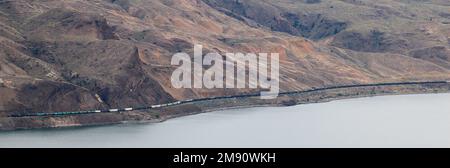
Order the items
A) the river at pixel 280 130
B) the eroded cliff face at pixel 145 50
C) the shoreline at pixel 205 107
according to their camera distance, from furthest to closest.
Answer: the eroded cliff face at pixel 145 50, the shoreline at pixel 205 107, the river at pixel 280 130

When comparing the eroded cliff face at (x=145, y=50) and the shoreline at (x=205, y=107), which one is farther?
the eroded cliff face at (x=145, y=50)

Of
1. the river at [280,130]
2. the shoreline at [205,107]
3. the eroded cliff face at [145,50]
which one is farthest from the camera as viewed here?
the eroded cliff face at [145,50]

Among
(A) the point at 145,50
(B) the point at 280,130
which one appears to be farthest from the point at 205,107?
(B) the point at 280,130

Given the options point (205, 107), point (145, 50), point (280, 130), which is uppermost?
point (145, 50)

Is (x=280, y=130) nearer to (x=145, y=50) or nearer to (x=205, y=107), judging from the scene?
(x=205, y=107)

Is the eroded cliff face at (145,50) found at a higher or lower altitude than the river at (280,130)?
higher
